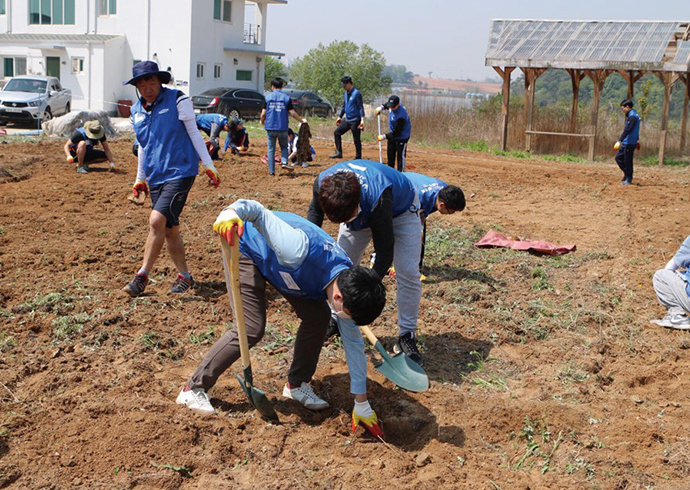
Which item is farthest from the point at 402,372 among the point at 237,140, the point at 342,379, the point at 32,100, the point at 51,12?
the point at 51,12

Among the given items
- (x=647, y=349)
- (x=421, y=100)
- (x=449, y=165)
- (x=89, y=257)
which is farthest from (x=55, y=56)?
(x=647, y=349)

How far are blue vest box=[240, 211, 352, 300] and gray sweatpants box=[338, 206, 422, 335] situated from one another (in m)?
1.10

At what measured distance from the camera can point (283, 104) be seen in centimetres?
1268

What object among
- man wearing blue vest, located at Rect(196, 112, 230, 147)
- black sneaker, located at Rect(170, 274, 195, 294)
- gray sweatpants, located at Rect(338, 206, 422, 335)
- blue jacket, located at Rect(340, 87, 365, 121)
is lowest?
black sneaker, located at Rect(170, 274, 195, 294)

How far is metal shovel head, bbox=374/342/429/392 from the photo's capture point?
444 centimetres

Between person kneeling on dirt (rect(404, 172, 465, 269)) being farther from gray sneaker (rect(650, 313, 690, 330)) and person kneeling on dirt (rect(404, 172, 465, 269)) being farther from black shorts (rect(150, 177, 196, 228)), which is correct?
gray sneaker (rect(650, 313, 690, 330))

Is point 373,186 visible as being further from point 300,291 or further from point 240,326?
point 240,326

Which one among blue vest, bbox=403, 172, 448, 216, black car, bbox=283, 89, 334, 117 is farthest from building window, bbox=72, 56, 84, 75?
blue vest, bbox=403, 172, 448, 216

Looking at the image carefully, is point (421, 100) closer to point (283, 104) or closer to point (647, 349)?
point (283, 104)

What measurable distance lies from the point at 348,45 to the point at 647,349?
1807 inches

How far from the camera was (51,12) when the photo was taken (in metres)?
34.6

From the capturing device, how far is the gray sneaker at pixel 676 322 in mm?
5781

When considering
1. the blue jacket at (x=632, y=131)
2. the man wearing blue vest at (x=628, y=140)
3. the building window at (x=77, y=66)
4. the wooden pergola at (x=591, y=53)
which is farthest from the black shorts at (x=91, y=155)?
the building window at (x=77, y=66)

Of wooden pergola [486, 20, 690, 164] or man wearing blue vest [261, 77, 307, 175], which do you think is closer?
man wearing blue vest [261, 77, 307, 175]
